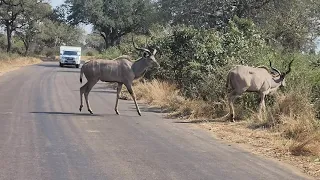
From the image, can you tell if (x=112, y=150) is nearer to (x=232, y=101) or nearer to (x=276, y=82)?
(x=232, y=101)

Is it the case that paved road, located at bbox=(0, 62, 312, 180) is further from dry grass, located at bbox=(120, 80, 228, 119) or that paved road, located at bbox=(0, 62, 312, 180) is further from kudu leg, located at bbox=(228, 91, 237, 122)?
kudu leg, located at bbox=(228, 91, 237, 122)

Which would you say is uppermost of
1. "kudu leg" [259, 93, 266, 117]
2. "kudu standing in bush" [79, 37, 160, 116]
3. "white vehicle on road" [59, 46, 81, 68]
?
"kudu standing in bush" [79, 37, 160, 116]

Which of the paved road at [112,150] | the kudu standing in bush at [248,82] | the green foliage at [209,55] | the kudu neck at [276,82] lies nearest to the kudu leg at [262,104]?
the kudu standing in bush at [248,82]

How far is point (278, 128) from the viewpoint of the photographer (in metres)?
12.5

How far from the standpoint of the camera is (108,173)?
7973 mm

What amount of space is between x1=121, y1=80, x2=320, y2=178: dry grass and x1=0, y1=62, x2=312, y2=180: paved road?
601 millimetres

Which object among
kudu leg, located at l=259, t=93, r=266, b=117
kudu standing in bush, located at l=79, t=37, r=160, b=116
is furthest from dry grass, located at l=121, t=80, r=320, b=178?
kudu standing in bush, located at l=79, t=37, r=160, b=116

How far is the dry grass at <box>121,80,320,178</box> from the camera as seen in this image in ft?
32.9

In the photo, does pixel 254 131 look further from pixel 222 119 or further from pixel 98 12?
pixel 98 12

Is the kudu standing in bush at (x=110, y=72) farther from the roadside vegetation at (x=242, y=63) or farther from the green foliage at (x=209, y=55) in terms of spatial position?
the green foliage at (x=209, y=55)

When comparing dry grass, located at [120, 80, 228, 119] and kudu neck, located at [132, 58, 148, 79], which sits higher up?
kudu neck, located at [132, 58, 148, 79]

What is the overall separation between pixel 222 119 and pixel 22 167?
7567 millimetres

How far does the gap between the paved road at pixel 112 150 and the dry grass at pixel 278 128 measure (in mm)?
601

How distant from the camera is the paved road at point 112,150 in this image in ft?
26.4
